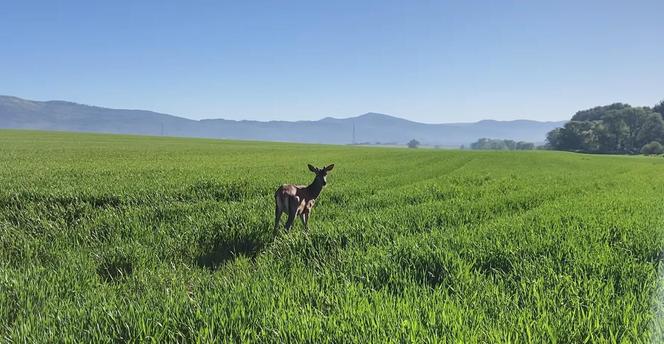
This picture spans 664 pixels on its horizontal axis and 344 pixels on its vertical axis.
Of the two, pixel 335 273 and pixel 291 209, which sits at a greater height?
pixel 291 209

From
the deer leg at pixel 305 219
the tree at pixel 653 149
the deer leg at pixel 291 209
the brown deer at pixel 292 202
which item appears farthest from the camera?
the tree at pixel 653 149

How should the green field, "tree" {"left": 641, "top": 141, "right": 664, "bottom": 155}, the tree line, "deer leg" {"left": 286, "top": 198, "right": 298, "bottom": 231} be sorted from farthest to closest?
the tree line, "tree" {"left": 641, "top": 141, "right": 664, "bottom": 155}, "deer leg" {"left": 286, "top": 198, "right": 298, "bottom": 231}, the green field

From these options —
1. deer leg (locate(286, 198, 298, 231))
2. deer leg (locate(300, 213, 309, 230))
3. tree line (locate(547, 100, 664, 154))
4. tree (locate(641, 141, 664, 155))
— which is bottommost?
deer leg (locate(300, 213, 309, 230))

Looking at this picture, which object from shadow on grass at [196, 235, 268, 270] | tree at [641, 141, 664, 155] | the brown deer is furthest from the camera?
tree at [641, 141, 664, 155]

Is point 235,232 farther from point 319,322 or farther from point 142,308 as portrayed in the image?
point 319,322

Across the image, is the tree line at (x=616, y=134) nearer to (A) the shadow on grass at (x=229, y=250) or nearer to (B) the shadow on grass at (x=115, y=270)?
(A) the shadow on grass at (x=229, y=250)

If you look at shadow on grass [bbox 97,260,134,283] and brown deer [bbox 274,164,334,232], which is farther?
brown deer [bbox 274,164,334,232]

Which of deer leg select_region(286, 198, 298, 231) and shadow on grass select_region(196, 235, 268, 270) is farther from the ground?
deer leg select_region(286, 198, 298, 231)

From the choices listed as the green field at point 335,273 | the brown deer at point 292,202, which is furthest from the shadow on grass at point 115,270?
the brown deer at point 292,202

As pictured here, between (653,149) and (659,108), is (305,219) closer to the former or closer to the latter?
(653,149)

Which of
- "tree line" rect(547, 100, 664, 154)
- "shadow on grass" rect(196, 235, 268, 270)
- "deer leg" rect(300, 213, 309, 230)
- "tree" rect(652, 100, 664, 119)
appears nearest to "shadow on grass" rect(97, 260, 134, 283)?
"shadow on grass" rect(196, 235, 268, 270)

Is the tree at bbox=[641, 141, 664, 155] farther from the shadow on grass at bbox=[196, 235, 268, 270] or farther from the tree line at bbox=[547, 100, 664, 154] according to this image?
the shadow on grass at bbox=[196, 235, 268, 270]

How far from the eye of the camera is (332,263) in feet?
20.7

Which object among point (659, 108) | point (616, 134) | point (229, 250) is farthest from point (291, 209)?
point (659, 108)
